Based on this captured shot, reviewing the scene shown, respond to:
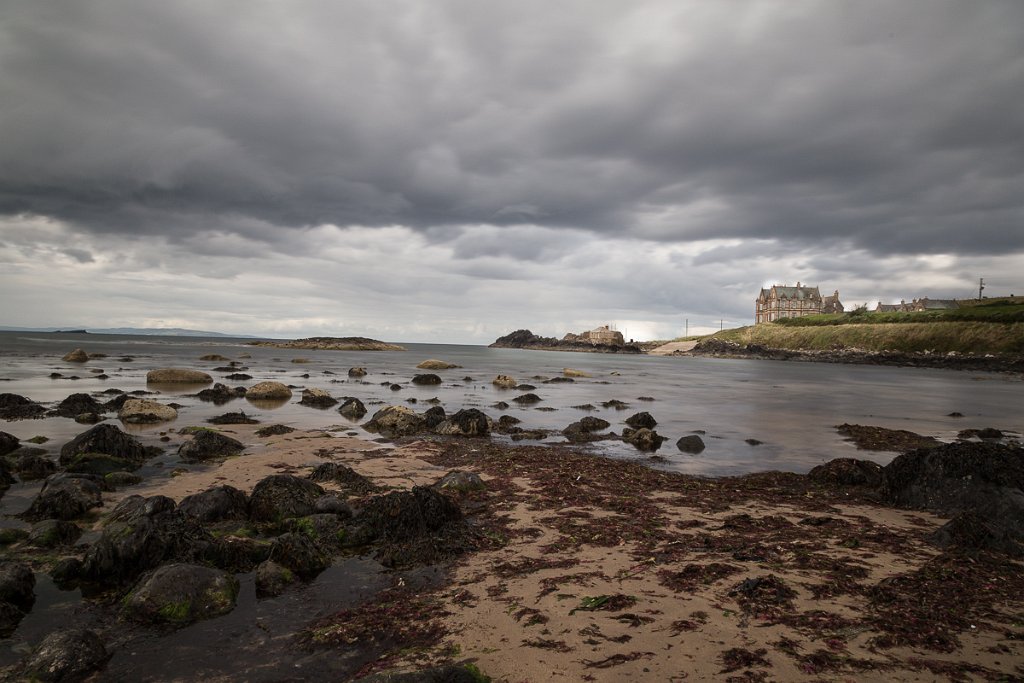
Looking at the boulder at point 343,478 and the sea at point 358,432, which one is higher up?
the boulder at point 343,478

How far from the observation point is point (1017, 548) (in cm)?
727

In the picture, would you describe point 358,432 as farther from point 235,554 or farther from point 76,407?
point 76,407

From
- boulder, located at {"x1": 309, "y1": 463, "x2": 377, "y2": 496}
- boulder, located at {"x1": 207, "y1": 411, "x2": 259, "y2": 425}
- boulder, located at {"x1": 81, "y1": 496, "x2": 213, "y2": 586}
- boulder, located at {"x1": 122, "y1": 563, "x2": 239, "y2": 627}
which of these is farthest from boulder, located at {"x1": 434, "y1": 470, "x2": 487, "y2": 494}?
boulder, located at {"x1": 207, "y1": 411, "x2": 259, "y2": 425}

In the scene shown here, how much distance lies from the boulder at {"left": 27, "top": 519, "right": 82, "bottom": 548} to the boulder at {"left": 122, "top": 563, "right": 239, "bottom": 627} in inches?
105

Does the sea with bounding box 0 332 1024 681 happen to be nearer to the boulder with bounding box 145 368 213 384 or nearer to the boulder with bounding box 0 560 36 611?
the boulder with bounding box 0 560 36 611

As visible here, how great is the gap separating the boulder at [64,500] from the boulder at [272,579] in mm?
4552

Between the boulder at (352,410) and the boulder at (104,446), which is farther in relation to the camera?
the boulder at (352,410)

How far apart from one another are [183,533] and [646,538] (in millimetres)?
6817

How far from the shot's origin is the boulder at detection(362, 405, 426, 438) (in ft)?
61.2

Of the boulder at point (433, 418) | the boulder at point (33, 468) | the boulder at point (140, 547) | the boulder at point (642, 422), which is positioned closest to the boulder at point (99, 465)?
the boulder at point (33, 468)

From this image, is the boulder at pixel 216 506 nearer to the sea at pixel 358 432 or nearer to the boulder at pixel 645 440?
the sea at pixel 358 432

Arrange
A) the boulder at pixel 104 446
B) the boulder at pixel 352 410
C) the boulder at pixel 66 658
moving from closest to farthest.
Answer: the boulder at pixel 66 658, the boulder at pixel 104 446, the boulder at pixel 352 410

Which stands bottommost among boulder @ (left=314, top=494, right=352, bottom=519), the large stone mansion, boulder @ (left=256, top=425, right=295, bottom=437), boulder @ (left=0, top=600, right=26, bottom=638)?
boulder @ (left=256, top=425, right=295, bottom=437)

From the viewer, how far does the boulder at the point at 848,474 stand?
11.8 m
